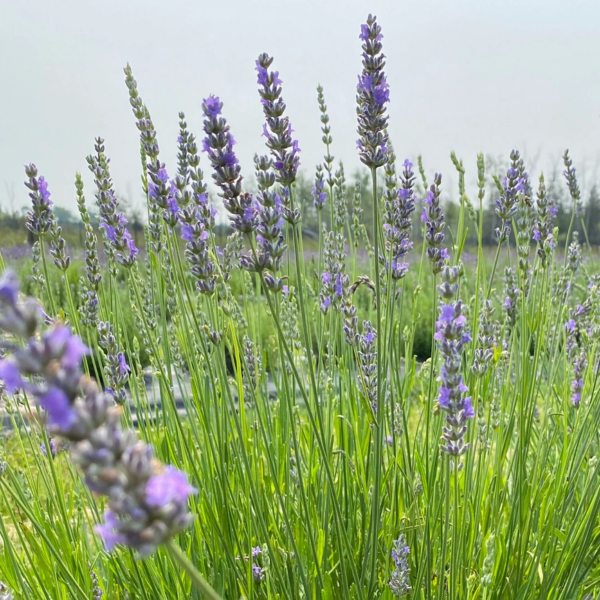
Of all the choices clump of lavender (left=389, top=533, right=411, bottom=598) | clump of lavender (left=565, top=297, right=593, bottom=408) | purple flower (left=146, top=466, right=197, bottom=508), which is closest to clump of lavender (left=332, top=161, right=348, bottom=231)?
clump of lavender (left=565, top=297, right=593, bottom=408)

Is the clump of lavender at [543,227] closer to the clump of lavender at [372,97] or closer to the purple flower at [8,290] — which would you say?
the clump of lavender at [372,97]

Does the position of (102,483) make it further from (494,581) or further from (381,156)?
(494,581)

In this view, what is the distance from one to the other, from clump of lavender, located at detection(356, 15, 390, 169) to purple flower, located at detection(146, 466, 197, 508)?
981mm

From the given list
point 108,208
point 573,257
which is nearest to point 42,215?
point 108,208

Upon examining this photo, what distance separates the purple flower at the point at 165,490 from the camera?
500 mm

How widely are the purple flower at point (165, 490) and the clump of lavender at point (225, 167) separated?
0.76 metres

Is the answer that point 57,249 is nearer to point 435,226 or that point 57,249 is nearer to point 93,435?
point 435,226

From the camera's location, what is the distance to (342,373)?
99.8 inches

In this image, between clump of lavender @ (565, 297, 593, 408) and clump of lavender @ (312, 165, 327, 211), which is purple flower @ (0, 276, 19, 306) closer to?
clump of lavender @ (312, 165, 327, 211)

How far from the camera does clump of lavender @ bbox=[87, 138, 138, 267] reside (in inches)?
61.8

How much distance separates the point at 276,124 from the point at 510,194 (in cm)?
81

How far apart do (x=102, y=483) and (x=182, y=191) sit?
102 centimetres

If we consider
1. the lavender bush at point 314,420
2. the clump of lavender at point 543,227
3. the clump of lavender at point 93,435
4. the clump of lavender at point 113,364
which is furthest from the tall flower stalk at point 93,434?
the clump of lavender at point 543,227

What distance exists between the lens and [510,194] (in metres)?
1.70
